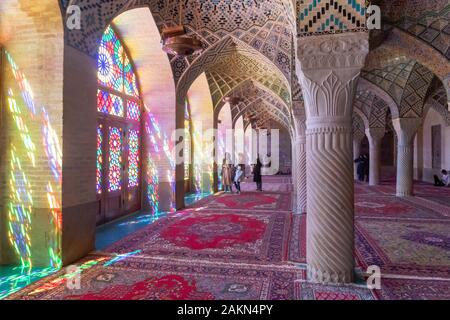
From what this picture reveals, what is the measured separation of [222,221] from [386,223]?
10.5 ft

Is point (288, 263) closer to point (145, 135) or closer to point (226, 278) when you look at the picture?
point (226, 278)

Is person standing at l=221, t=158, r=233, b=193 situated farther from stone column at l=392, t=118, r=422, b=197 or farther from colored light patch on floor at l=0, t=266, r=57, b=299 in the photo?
colored light patch on floor at l=0, t=266, r=57, b=299

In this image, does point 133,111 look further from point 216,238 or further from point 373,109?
point 373,109

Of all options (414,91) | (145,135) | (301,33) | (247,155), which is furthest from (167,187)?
(247,155)

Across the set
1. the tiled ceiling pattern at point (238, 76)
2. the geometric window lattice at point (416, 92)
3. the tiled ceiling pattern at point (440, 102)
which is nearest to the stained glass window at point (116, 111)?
the tiled ceiling pattern at point (238, 76)

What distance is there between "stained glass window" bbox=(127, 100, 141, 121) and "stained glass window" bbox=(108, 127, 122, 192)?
2.05ft

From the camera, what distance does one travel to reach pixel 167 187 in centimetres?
770

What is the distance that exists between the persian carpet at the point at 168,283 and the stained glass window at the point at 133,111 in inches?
162

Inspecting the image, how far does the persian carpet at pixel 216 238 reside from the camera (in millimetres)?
4262

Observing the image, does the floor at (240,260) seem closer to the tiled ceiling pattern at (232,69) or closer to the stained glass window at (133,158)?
the stained glass window at (133,158)

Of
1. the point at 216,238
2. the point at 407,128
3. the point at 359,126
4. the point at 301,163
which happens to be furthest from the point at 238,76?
the point at 359,126

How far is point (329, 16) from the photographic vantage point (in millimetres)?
3227

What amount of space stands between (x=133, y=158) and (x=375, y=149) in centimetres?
1075

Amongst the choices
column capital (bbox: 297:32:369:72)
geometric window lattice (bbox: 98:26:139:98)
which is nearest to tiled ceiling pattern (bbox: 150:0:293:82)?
geometric window lattice (bbox: 98:26:139:98)
